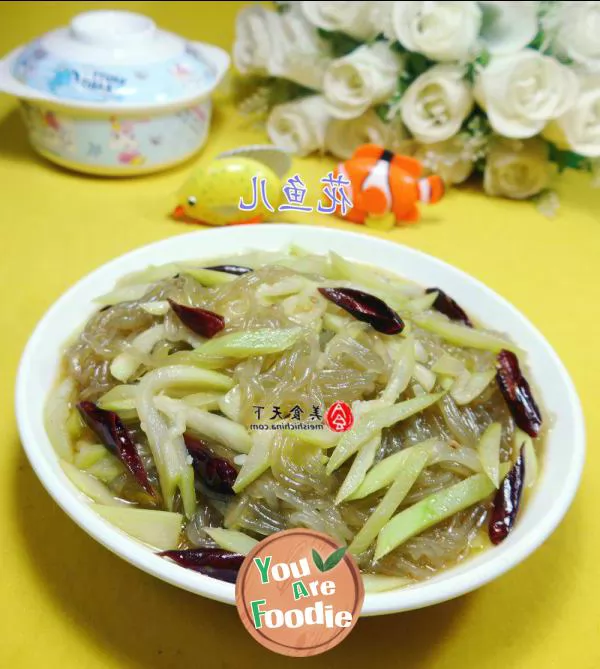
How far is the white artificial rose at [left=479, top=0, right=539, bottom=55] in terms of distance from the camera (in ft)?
6.73

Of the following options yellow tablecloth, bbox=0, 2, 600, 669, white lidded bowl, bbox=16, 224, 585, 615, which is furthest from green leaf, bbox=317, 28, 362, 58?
white lidded bowl, bbox=16, 224, 585, 615

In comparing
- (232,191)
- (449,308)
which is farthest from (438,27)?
(449,308)

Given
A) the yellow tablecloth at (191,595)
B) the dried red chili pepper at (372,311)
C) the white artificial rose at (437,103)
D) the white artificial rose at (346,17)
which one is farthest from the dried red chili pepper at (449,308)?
the white artificial rose at (346,17)

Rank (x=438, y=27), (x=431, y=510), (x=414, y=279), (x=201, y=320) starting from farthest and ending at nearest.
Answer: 1. (x=438, y=27)
2. (x=414, y=279)
3. (x=201, y=320)
4. (x=431, y=510)

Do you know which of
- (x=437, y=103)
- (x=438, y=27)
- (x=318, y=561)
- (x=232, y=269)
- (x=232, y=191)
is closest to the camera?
(x=318, y=561)

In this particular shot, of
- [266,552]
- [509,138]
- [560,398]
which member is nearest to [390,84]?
[509,138]

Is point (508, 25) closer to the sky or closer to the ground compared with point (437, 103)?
closer to the sky

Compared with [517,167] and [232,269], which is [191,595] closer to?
[232,269]

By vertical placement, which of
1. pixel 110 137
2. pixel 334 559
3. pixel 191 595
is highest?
pixel 334 559

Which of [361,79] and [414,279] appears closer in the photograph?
[414,279]

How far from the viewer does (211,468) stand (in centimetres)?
90

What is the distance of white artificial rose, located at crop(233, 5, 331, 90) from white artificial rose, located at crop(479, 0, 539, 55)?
0.57 meters

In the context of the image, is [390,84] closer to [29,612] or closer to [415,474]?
[415,474]

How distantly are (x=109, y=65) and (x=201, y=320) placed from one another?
133 cm
